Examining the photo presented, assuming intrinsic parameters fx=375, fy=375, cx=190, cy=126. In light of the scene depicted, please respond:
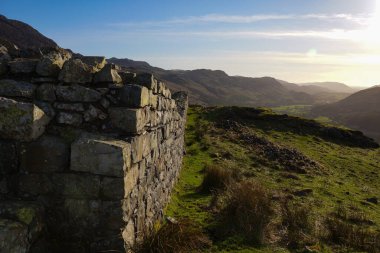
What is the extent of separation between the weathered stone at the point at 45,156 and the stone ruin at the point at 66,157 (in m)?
0.01

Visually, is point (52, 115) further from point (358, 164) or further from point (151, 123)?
point (358, 164)

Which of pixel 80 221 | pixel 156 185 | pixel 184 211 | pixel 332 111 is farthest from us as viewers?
pixel 332 111

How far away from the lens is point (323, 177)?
14.8 meters

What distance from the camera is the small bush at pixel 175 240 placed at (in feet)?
15.5

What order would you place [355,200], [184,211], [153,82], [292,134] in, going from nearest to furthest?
[153,82]
[184,211]
[355,200]
[292,134]

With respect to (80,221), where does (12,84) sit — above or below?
above

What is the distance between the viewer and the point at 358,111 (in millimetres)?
144625

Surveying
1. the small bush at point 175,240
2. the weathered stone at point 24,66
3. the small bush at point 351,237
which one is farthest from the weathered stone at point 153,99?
the small bush at point 351,237

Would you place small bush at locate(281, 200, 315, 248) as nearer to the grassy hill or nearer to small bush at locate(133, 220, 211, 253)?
the grassy hill

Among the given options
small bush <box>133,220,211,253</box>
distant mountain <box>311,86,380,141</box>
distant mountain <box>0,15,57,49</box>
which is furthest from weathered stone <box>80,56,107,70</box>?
distant mountain <box>311,86,380,141</box>

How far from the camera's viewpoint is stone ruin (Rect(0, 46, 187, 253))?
4332 millimetres

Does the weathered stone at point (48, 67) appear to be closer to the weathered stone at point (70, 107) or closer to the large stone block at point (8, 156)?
the weathered stone at point (70, 107)

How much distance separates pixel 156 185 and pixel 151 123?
128cm

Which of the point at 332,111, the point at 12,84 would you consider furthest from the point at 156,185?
the point at 332,111
